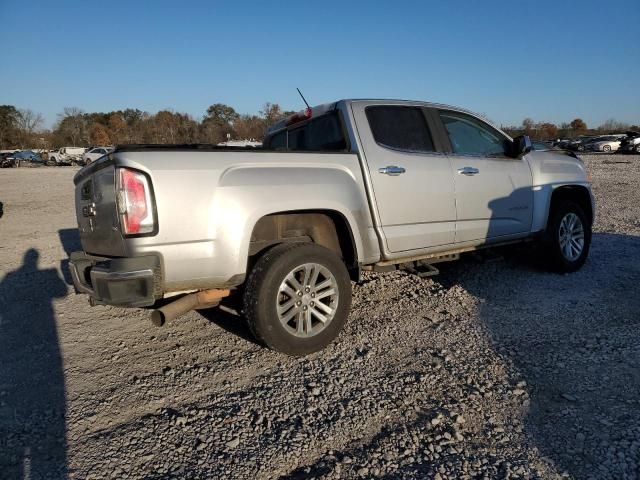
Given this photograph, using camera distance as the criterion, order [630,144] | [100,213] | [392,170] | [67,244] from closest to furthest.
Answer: [100,213]
[392,170]
[67,244]
[630,144]

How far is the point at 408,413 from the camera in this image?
2.68m

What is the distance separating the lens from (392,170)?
12.8 feet

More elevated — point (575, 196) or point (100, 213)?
point (100, 213)

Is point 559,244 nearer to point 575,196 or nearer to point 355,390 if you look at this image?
point 575,196

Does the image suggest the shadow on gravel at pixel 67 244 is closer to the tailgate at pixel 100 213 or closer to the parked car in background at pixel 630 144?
the tailgate at pixel 100 213

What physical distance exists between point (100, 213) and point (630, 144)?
41900 mm

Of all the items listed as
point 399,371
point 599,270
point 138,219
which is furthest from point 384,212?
point 599,270

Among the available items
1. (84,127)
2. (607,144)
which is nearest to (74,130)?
(84,127)

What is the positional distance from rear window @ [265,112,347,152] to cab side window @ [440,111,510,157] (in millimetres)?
1231

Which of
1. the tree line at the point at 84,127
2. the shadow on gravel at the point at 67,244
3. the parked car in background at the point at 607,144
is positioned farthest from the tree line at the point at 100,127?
the shadow on gravel at the point at 67,244

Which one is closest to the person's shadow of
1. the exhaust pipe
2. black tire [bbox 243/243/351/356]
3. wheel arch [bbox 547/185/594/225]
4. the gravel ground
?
the gravel ground

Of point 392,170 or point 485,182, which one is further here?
point 485,182

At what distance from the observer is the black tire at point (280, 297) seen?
3.25 m

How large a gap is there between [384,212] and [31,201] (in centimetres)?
1471
